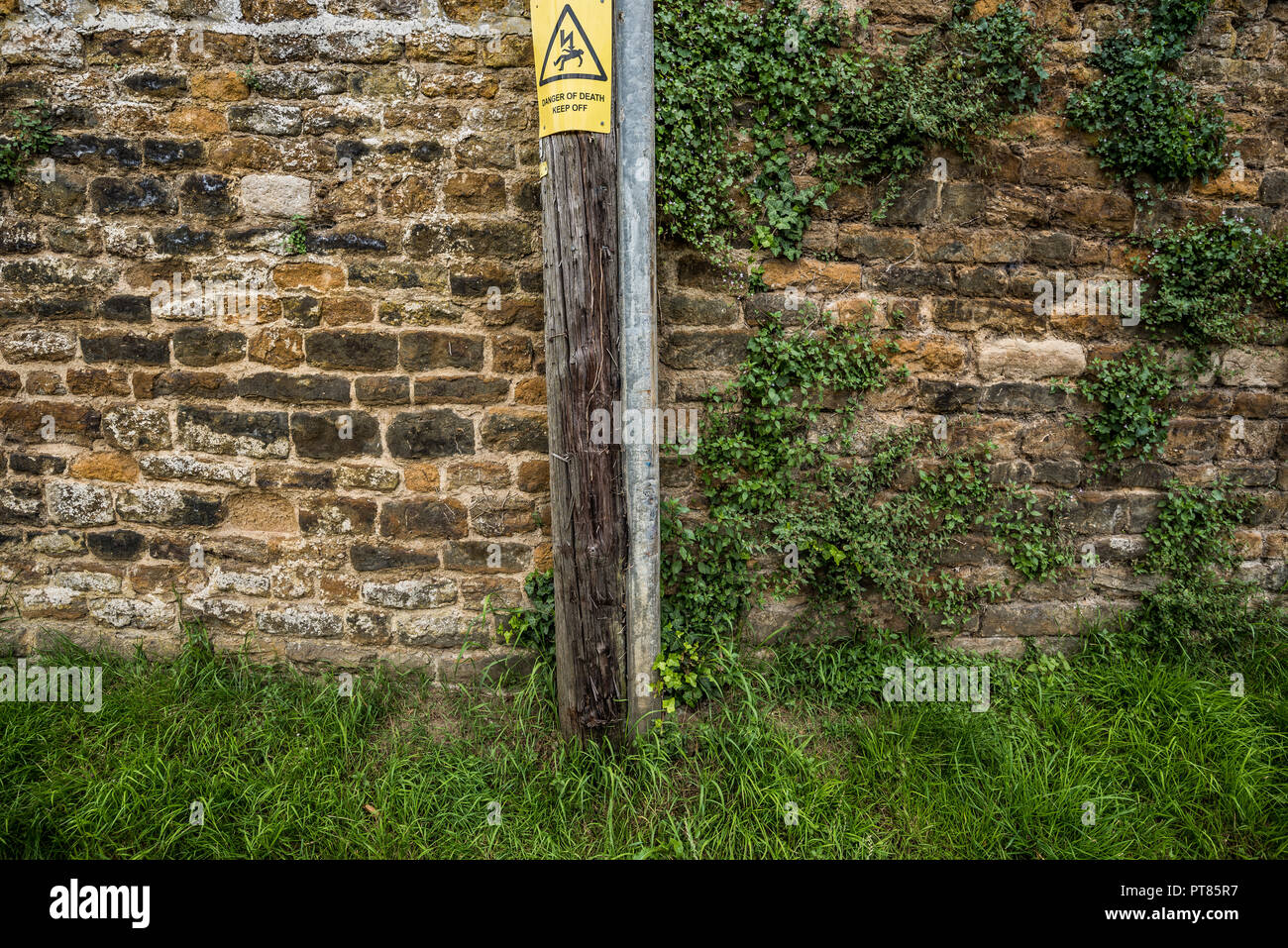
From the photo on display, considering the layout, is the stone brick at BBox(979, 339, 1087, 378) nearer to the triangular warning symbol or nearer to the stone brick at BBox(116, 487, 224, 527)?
the triangular warning symbol

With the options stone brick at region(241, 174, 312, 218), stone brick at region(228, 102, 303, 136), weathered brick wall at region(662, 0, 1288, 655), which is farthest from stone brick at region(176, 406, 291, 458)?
weathered brick wall at region(662, 0, 1288, 655)

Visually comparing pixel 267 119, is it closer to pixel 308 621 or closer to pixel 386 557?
pixel 386 557

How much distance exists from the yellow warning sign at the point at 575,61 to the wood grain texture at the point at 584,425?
0.07 meters

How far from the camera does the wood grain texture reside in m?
2.29

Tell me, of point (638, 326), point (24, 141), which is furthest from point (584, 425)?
point (24, 141)

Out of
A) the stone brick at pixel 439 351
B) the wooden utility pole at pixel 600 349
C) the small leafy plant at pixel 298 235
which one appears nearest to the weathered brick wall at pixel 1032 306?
the wooden utility pole at pixel 600 349

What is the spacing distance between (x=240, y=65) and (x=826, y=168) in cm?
257

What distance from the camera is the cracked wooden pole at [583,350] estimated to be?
2.21 metres

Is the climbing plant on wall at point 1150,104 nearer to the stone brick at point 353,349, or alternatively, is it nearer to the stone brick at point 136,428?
the stone brick at point 353,349

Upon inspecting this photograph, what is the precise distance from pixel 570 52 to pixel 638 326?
0.94 metres

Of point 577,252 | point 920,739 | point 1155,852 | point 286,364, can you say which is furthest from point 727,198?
point 1155,852

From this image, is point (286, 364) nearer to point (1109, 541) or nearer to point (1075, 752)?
point (1075, 752)

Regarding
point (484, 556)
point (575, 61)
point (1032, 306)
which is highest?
point (575, 61)

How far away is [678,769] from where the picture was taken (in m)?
2.52
